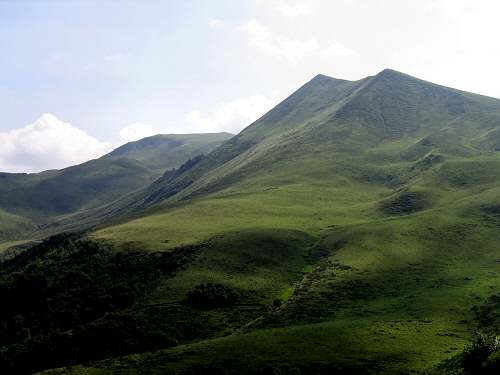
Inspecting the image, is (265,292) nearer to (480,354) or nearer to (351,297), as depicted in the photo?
(351,297)

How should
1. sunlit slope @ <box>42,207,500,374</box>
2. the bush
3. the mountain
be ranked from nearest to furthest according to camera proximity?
the bush, sunlit slope @ <box>42,207,500,374</box>, the mountain

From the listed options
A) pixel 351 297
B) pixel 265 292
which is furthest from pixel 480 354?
pixel 265 292

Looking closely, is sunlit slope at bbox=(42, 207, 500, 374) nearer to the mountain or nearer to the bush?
the mountain

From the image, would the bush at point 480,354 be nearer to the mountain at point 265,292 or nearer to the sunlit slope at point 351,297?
the mountain at point 265,292

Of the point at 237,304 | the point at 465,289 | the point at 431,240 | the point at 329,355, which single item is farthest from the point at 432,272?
the point at 329,355

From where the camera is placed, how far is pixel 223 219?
156125 millimetres

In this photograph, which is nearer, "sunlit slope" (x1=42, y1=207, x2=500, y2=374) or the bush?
the bush

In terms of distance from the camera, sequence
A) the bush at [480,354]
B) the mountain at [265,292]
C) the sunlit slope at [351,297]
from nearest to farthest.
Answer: the bush at [480,354], the sunlit slope at [351,297], the mountain at [265,292]

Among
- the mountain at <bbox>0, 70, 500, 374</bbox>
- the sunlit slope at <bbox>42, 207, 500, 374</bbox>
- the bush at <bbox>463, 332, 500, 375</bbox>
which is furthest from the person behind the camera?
the mountain at <bbox>0, 70, 500, 374</bbox>

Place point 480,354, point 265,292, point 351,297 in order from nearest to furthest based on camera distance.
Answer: point 480,354 < point 351,297 < point 265,292

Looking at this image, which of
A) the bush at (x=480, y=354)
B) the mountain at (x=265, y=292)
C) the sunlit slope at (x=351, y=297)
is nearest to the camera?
the bush at (x=480, y=354)

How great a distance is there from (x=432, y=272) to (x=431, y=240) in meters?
20.3

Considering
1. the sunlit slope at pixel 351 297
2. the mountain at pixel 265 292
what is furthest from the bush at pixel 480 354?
the sunlit slope at pixel 351 297

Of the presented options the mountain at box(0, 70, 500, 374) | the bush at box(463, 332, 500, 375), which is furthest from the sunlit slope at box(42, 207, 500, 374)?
the bush at box(463, 332, 500, 375)
